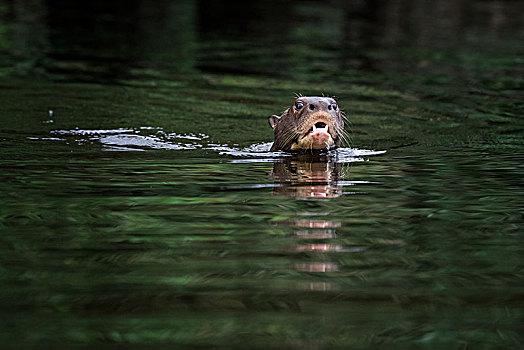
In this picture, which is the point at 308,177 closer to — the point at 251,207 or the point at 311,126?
the point at 311,126

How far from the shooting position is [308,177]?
23.2ft

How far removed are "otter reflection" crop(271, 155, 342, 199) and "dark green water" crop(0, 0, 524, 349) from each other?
0.04 meters

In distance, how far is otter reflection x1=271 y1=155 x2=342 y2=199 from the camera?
20.5 ft

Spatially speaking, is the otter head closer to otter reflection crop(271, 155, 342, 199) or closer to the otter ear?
otter reflection crop(271, 155, 342, 199)

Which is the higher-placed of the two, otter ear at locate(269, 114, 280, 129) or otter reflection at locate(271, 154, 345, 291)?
otter ear at locate(269, 114, 280, 129)

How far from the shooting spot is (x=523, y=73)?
14977mm

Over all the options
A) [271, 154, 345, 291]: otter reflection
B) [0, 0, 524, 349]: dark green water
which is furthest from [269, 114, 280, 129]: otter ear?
[271, 154, 345, 291]: otter reflection

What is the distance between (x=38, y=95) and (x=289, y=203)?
727 cm

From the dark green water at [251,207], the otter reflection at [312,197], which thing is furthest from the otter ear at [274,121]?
the otter reflection at [312,197]

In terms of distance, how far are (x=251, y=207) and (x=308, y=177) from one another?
1514 millimetres

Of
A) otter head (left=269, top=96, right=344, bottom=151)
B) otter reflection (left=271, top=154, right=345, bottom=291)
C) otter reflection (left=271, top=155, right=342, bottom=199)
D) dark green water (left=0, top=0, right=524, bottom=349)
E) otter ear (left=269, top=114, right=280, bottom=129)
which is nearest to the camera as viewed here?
dark green water (left=0, top=0, right=524, bottom=349)

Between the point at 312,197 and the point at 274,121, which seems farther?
the point at 274,121

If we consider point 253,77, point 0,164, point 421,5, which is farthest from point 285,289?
→ point 421,5

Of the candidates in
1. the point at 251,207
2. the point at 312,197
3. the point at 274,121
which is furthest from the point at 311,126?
the point at 251,207
